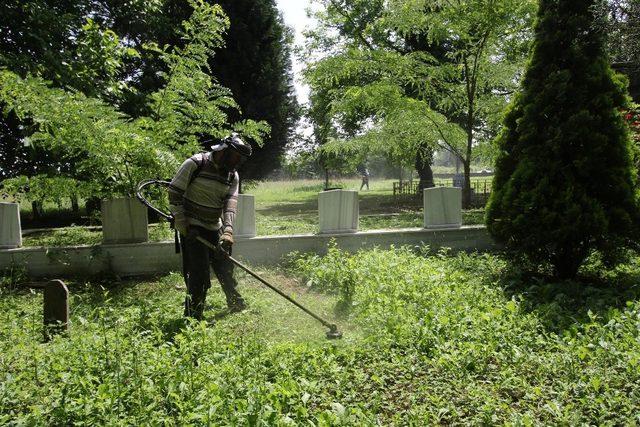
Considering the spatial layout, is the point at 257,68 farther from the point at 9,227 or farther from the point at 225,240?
the point at 225,240

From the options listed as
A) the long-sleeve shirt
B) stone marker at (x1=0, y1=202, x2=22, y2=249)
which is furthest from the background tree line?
the long-sleeve shirt

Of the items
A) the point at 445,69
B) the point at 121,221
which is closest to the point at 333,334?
the point at 121,221

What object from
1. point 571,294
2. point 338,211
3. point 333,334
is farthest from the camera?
point 338,211

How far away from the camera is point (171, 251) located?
717cm

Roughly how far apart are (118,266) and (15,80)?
2.83 m

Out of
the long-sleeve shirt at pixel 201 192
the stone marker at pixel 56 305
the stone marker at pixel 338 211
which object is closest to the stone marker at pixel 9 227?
the stone marker at pixel 56 305

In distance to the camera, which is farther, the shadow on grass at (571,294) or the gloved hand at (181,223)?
the gloved hand at (181,223)

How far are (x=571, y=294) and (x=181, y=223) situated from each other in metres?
4.27

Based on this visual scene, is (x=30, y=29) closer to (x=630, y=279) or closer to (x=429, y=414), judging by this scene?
(x=429, y=414)

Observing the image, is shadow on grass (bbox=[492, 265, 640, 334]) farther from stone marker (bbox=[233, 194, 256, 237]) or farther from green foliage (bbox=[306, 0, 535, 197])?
green foliage (bbox=[306, 0, 535, 197])

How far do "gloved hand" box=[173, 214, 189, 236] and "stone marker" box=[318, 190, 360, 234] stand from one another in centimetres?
318

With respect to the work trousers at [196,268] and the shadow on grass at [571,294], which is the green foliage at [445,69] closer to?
the shadow on grass at [571,294]

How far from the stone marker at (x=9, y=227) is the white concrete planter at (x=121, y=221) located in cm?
122

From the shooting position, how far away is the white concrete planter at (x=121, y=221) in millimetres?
7164
